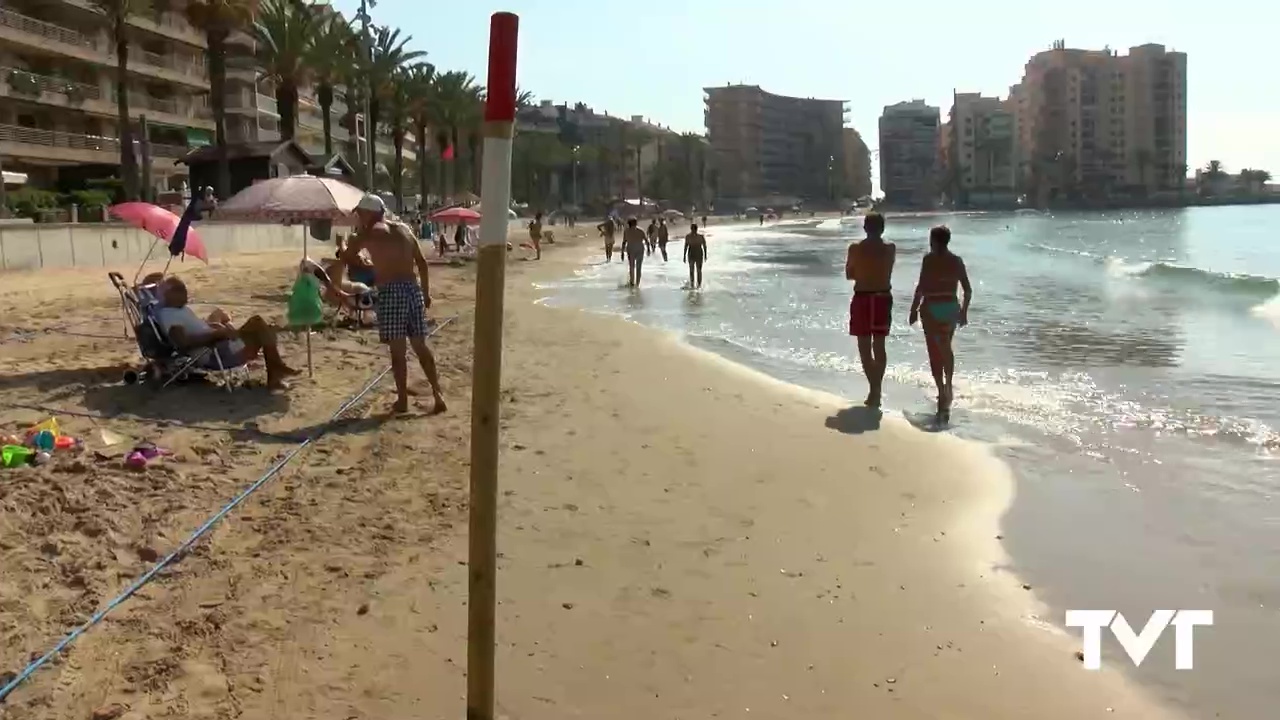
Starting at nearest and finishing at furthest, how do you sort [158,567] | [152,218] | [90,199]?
[158,567] → [152,218] → [90,199]

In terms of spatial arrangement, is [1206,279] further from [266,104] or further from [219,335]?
[266,104]

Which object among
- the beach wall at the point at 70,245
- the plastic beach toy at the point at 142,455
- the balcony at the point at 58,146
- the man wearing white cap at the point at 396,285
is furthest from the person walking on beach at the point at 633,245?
the balcony at the point at 58,146

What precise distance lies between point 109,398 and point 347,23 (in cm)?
4662

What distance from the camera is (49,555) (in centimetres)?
430

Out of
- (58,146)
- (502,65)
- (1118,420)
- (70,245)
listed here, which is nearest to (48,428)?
(502,65)

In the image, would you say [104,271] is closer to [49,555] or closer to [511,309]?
[511,309]

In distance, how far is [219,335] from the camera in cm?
752

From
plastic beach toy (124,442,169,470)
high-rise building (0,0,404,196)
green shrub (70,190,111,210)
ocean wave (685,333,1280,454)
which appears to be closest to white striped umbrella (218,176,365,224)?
plastic beach toy (124,442,169,470)

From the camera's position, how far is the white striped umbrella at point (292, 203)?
8.75 meters

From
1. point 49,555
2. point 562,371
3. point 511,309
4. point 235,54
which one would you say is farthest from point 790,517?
point 235,54

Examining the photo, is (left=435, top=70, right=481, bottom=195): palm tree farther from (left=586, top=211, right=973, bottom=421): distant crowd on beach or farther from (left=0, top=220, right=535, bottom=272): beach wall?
(left=586, top=211, right=973, bottom=421): distant crowd on beach

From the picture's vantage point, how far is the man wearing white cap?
738cm

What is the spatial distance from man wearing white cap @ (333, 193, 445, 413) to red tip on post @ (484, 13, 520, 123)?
17.1ft

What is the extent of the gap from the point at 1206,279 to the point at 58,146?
42.0m
